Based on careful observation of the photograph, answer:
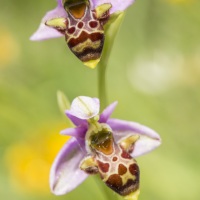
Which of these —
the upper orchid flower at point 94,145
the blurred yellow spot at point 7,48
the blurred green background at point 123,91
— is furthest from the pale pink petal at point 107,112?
the blurred yellow spot at point 7,48

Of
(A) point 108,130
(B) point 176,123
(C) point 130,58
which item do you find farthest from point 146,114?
(A) point 108,130

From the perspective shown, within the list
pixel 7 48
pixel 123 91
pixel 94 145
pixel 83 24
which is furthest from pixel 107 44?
pixel 7 48

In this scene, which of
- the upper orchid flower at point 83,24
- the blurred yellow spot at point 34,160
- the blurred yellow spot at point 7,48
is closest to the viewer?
the upper orchid flower at point 83,24

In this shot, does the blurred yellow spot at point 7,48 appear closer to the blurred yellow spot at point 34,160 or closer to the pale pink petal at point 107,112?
the blurred yellow spot at point 34,160

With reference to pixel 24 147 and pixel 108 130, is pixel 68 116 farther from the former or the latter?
pixel 24 147

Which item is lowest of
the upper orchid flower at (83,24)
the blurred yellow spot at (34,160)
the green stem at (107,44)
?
the blurred yellow spot at (34,160)
